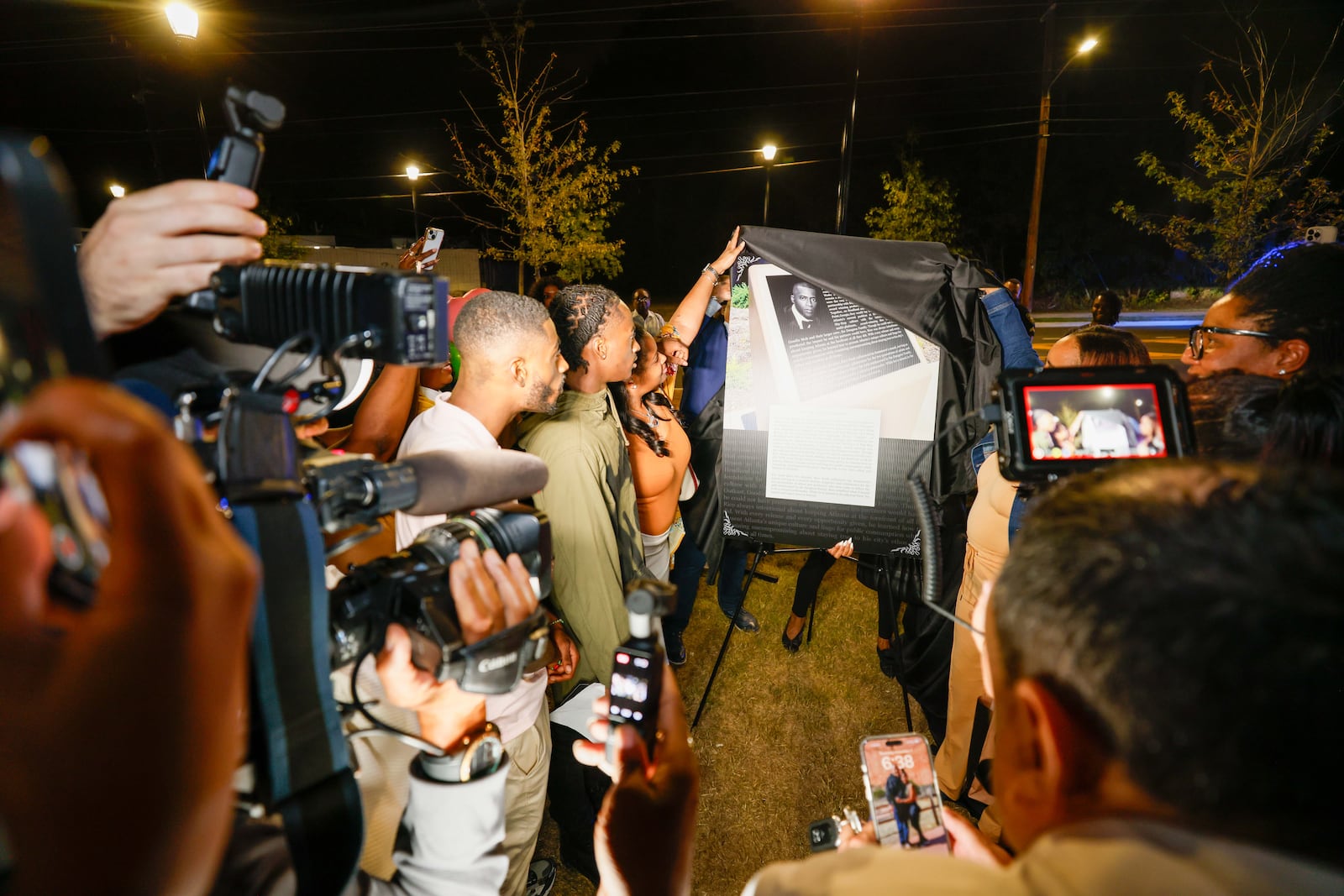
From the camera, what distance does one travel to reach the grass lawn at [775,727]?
255 centimetres

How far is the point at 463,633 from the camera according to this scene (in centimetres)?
101

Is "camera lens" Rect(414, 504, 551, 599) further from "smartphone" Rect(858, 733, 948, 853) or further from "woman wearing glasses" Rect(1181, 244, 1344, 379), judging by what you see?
"woman wearing glasses" Rect(1181, 244, 1344, 379)

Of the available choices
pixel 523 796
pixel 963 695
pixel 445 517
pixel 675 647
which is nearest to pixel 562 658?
pixel 523 796

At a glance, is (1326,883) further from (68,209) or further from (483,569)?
(68,209)

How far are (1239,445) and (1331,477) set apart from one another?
1311 millimetres

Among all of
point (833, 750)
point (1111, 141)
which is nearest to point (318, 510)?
point (833, 750)

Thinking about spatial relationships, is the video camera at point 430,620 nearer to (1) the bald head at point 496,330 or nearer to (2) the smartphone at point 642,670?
(2) the smartphone at point 642,670

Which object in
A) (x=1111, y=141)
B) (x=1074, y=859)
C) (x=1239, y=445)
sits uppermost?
(x=1111, y=141)

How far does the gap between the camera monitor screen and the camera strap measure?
1509mm

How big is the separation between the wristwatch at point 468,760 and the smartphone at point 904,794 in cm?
81

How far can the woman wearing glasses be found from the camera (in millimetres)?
1853

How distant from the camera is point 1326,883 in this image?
51cm

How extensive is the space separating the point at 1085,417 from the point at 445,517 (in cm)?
194

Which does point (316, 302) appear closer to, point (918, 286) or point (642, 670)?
point (642, 670)
